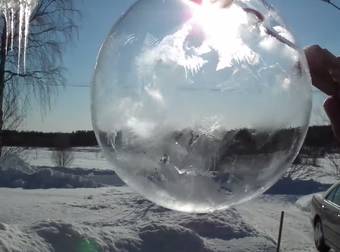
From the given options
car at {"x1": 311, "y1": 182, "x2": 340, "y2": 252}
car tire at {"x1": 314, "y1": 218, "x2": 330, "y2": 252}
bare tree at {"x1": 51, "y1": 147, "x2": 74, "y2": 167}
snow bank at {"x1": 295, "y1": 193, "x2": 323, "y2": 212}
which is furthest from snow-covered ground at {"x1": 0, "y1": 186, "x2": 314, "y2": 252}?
bare tree at {"x1": 51, "y1": 147, "x2": 74, "y2": 167}

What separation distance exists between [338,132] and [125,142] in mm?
863

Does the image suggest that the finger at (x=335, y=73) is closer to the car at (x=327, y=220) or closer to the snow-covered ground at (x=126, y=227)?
the snow-covered ground at (x=126, y=227)

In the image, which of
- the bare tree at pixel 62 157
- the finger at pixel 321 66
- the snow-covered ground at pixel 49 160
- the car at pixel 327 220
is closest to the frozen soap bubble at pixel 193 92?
the finger at pixel 321 66

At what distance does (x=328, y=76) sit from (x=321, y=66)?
0.14 feet

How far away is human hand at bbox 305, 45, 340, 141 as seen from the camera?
1.70m

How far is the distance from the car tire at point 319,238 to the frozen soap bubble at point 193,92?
23.4 feet

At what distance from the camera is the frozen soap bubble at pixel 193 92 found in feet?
4.36

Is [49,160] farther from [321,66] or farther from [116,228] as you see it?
[321,66]

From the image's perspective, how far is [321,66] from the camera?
68.1 inches

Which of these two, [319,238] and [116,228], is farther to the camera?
[319,238]

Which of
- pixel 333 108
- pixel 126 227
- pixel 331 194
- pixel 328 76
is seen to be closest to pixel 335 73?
pixel 328 76

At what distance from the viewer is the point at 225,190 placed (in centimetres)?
146

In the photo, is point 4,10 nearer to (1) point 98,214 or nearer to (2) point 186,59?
(1) point 98,214

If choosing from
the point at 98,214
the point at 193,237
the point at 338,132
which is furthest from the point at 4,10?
the point at 338,132
